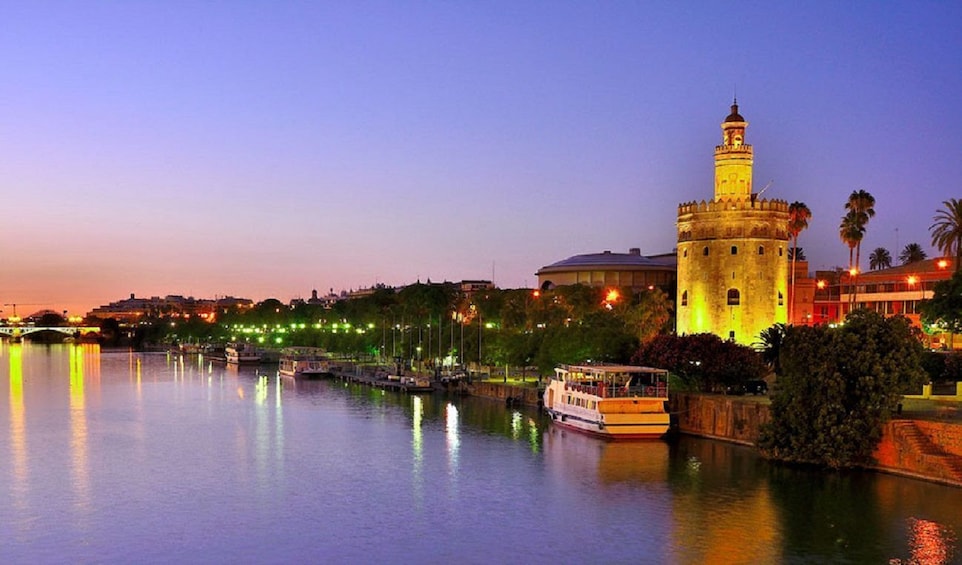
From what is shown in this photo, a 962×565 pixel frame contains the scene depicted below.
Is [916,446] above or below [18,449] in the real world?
above

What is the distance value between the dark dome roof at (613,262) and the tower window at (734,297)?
96433mm

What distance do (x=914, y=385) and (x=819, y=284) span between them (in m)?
78.5

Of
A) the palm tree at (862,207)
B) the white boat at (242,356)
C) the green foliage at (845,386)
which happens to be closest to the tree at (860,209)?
the palm tree at (862,207)

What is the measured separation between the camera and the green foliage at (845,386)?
165 ft

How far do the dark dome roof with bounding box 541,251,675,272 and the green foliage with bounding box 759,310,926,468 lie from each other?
5170 inches

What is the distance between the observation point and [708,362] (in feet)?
224

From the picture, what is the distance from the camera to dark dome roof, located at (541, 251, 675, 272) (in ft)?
607

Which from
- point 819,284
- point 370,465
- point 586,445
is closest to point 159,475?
point 370,465

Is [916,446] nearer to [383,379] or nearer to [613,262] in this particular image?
[383,379]

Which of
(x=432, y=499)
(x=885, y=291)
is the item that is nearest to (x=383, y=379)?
(x=885, y=291)

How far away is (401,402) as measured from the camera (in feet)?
307

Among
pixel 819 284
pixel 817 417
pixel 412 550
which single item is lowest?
pixel 412 550

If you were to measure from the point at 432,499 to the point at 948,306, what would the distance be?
34.7 m

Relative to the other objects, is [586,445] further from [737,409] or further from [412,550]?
[412,550]
